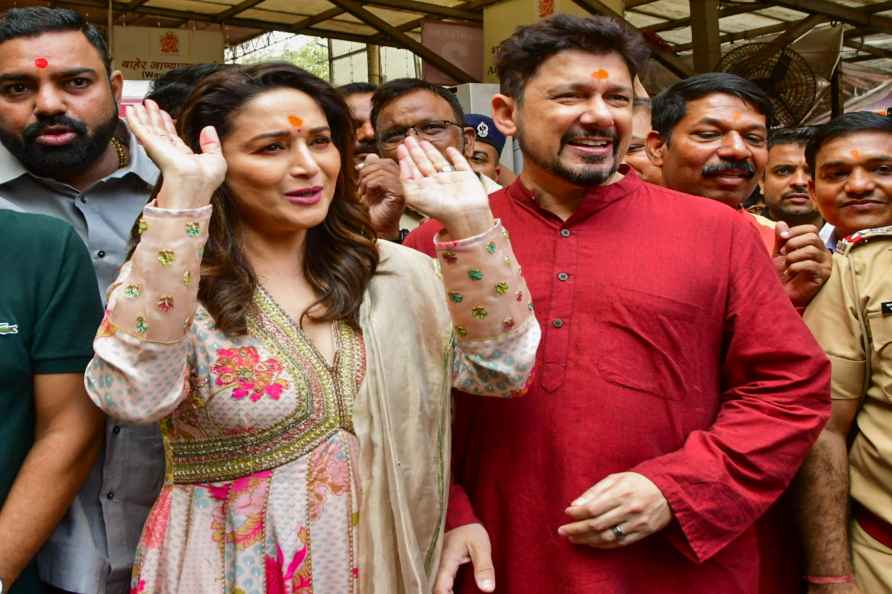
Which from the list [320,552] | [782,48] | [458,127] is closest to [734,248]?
[320,552]

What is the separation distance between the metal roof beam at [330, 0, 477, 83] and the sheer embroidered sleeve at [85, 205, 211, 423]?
582 centimetres

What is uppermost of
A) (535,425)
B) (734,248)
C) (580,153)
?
(580,153)

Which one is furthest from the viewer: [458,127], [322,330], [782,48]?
[782,48]

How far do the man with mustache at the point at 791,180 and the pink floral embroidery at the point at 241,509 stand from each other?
2976 millimetres

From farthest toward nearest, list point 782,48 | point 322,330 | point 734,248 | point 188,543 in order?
point 782,48 → point 734,248 → point 322,330 → point 188,543

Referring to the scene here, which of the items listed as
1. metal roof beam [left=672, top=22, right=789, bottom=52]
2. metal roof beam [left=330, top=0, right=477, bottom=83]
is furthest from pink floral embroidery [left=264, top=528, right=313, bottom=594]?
metal roof beam [left=672, top=22, right=789, bottom=52]

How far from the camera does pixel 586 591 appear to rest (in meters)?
1.83

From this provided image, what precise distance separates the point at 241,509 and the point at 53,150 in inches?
42.7

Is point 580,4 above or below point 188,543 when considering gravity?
above

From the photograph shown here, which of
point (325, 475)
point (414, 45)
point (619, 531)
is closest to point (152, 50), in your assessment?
point (414, 45)

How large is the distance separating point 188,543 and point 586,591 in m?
0.79

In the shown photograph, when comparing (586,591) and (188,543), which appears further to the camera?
(586,591)

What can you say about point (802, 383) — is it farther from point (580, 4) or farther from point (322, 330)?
point (580, 4)

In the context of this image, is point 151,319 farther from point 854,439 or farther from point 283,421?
point 854,439
